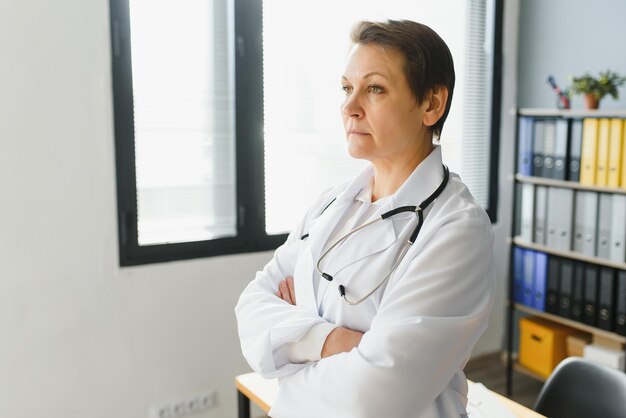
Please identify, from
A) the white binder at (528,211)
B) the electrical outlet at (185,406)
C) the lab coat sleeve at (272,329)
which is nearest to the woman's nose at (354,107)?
the lab coat sleeve at (272,329)

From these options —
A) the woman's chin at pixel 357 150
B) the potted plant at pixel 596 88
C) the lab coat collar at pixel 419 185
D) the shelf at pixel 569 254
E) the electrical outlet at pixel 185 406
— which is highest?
the potted plant at pixel 596 88

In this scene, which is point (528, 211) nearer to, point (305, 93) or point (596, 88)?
point (596, 88)

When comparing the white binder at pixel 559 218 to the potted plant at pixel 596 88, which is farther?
the white binder at pixel 559 218

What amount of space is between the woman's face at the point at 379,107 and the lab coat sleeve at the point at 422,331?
0.24m

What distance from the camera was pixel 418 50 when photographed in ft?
4.25

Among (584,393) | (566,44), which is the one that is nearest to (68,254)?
(584,393)

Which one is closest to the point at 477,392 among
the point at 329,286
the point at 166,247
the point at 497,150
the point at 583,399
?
the point at 583,399

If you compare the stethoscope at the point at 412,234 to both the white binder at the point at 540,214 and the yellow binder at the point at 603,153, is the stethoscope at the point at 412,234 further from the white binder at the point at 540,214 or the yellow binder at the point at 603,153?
the white binder at the point at 540,214

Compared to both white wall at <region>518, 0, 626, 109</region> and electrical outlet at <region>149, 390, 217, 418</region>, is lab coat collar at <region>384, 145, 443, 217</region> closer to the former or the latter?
electrical outlet at <region>149, 390, 217, 418</region>

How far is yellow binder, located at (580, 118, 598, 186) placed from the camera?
3.01 meters

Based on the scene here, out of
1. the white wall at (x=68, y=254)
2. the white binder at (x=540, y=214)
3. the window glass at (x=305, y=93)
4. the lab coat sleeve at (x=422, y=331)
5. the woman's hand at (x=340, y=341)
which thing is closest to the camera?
the lab coat sleeve at (x=422, y=331)

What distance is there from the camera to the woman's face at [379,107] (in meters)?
1.31

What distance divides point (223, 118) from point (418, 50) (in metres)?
1.72

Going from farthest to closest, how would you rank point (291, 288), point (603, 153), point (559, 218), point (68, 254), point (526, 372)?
1. point (526, 372)
2. point (559, 218)
3. point (603, 153)
4. point (68, 254)
5. point (291, 288)
